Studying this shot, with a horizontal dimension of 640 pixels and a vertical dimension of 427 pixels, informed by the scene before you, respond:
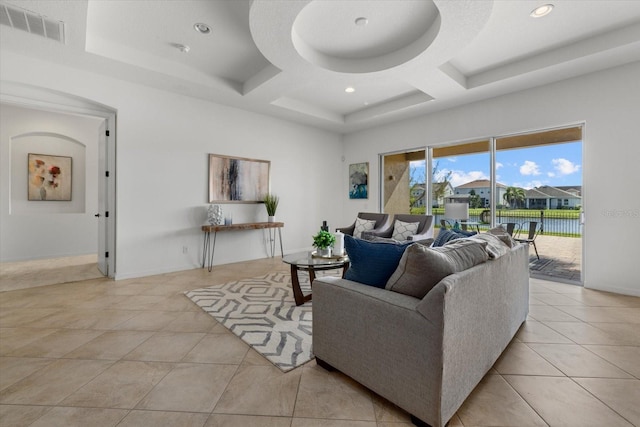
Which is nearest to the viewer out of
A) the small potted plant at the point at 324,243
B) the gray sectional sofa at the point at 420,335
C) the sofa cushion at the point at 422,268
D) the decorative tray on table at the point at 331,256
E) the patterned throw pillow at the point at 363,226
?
the gray sectional sofa at the point at 420,335

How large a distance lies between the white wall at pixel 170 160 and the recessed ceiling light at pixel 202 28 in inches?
63.6

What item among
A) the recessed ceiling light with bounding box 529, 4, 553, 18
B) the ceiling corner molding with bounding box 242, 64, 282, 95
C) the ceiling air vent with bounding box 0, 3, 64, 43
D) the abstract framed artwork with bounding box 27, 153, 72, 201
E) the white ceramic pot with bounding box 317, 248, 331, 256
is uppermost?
the recessed ceiling light with bounding box 529, 4, 553, 18

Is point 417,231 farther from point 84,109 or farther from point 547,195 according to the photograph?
point 84,109

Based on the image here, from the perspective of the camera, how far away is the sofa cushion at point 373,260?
5.60 feet

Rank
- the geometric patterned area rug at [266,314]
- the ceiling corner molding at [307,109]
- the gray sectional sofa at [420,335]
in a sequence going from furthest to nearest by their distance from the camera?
the ceiling corner molding at [307,109], the geometric patterned area rug at [266,314], the gray sectional sofa at [420,335]

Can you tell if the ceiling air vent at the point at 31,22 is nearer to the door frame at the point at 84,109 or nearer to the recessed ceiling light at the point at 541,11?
the door frame at the point at 84,109

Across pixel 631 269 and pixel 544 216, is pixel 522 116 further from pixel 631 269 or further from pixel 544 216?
pixel 631 269

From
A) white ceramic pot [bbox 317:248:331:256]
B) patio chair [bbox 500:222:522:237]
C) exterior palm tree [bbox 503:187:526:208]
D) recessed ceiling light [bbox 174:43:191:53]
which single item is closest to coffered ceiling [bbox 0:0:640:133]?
recessed ceiling light [bbox 174:43:191:53]

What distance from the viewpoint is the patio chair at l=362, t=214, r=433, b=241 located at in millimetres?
4660

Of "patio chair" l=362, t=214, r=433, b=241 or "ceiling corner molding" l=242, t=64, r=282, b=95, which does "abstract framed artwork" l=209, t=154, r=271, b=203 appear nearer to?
"ceiling corner molding" l=242, t=64, r=282, b=95

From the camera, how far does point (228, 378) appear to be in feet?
5.91

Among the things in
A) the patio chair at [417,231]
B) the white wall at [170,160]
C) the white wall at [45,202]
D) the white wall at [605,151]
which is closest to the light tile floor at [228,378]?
the white wall at [605,151]

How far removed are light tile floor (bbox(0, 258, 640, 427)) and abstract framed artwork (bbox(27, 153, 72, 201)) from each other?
3.89 m

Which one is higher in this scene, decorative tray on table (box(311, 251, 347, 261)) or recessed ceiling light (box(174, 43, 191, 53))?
recessed ceiling light (box(174, 43, 191, 53))
